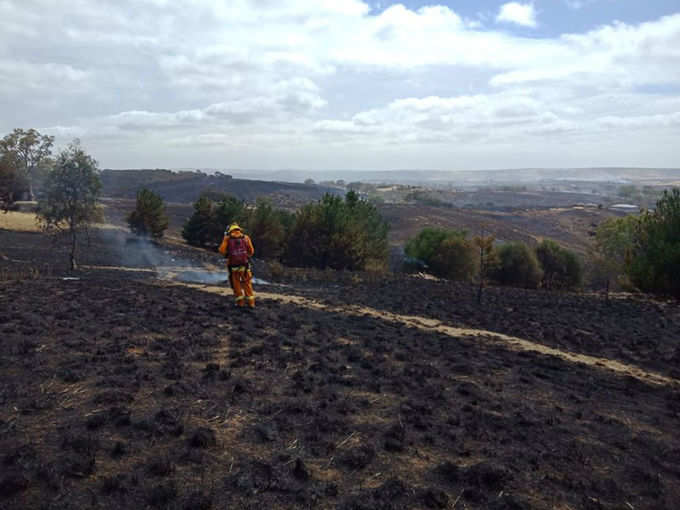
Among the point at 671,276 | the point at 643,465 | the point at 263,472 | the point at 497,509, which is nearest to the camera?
the point at 497,509

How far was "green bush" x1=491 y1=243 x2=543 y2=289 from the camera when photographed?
1444 inches

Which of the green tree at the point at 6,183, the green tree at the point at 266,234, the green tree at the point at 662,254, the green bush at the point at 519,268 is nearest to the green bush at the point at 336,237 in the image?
the green tree at the point at 266,234

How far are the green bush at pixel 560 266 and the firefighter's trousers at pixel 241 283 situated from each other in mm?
30864

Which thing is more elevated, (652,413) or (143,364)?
(143,364)

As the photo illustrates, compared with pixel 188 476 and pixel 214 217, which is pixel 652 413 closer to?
pixel 188 476

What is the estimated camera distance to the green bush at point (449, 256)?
35938mm

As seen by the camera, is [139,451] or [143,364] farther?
[143,364]

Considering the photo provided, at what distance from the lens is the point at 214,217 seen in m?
42.0

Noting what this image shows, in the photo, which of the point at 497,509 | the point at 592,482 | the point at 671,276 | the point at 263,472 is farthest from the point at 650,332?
the point at 263,472

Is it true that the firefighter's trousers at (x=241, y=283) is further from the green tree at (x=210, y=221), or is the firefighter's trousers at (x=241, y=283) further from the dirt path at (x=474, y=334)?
the green tree at (x=210, y=221)

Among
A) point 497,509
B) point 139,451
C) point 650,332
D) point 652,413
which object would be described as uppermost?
point 139,451

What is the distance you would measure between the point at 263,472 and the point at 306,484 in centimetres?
44

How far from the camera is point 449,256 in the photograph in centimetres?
3631

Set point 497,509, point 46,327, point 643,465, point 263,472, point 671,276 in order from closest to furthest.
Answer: point 497,509, point 263,472, point 643,465, point 46,327, point 671,276
